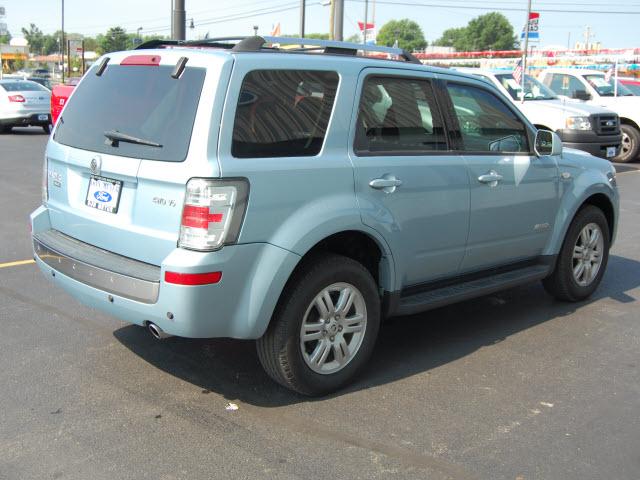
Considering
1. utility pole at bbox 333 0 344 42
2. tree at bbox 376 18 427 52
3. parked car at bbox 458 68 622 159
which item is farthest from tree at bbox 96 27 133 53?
parked car at bbox 458 68 622 159

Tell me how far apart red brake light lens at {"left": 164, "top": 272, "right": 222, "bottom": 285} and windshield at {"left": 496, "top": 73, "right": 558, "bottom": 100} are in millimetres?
12285

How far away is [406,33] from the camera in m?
164

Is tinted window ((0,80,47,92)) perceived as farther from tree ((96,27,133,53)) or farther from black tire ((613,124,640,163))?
tree ((96,27,133,53))

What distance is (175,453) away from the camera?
3.40 meters

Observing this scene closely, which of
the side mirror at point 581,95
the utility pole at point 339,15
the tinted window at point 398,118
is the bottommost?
the tinted window at point 398,118

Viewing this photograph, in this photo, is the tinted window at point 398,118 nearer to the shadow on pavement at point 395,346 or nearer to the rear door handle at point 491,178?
the rear door handle at point 491,178

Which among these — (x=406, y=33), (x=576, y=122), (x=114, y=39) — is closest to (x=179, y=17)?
(x=576, y=122)

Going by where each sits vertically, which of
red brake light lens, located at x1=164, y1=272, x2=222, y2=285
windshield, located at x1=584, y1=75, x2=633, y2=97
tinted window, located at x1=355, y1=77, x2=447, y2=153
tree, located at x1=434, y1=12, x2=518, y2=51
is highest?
tree, located at x1=434, y1=12, x2=518, y2=51

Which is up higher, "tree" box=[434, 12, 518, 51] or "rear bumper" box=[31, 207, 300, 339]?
"tree" box=[434, 12, 518, 51]

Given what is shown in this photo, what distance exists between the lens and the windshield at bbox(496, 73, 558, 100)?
48.3ft

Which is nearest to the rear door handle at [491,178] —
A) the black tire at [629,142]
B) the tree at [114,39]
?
the black tire at [629,142]

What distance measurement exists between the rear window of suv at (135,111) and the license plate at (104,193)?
0.16 metres

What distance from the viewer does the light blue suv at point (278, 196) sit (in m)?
3.56

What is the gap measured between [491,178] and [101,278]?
260cm
